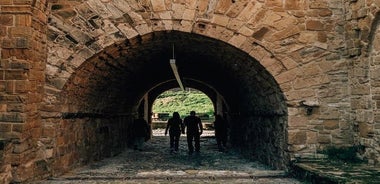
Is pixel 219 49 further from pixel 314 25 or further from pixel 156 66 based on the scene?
pixel 156 66

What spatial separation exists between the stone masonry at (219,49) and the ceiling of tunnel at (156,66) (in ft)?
0.20

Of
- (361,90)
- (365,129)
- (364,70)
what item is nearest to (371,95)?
(361,90)

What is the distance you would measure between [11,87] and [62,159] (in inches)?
61.7

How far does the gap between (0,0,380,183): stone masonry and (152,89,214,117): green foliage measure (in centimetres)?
2680

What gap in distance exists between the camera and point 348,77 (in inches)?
263

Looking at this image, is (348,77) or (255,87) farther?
(255,87)

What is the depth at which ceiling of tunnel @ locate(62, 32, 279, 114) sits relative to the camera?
6.91 metres

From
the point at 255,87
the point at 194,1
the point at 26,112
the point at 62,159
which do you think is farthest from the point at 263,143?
the point at 26,112

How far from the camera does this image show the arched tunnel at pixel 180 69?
6871 mm

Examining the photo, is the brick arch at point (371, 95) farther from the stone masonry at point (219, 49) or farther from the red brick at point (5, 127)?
the red brick at point (5, 127)

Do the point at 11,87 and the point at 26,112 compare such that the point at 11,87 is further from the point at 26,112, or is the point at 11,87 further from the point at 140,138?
the point at 140,138

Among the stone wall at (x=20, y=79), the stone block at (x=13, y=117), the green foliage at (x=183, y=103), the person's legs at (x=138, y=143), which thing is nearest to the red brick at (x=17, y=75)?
the stone wall at (x=20, y=79)

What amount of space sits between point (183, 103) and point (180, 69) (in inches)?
1033

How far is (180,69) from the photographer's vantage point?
37.5ft
